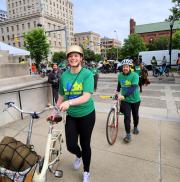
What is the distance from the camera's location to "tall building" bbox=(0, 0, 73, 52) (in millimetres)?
91881

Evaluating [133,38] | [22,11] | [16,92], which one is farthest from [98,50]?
[16,92]

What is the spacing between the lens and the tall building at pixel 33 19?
91881 millimetres

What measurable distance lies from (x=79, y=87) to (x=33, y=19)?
97.6 metres

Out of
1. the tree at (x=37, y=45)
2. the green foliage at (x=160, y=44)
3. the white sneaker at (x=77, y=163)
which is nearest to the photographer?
the white sneaker at (x=77, y=163)

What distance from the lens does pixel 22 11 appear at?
102500 millimetres

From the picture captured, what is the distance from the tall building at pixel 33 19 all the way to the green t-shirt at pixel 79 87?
3629 inches

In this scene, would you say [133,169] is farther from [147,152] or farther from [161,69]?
[161,69]

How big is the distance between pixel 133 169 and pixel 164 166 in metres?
0.53

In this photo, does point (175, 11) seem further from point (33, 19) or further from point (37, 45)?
point (33, 19)

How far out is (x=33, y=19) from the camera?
91562 millimetres

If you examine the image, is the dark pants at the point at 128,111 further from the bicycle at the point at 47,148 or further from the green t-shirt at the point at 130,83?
the bicycle at the point at 47,148

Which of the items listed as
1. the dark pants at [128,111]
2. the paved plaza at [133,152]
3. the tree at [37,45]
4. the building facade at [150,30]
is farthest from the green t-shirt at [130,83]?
the building facade at [150,30]

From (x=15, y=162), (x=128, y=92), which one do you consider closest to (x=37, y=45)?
(x=128, y=92)

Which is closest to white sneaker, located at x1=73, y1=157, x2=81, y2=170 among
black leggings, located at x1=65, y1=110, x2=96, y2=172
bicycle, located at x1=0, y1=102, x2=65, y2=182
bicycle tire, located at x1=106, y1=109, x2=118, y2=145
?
bicycle, located at x1=0, y1=102, x2=65, y2=182
